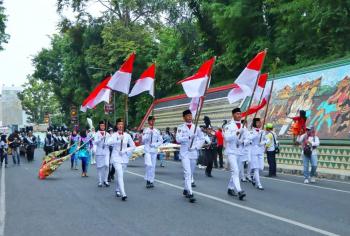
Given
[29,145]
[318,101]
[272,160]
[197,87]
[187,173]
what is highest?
[318,101]

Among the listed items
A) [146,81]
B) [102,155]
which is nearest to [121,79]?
[146,81]

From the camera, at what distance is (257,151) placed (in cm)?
1473

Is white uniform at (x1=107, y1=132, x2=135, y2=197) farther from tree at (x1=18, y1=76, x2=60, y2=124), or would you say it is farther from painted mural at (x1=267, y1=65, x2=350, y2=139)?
tree at (x1=18, y1=76, x2=60, y2=124)

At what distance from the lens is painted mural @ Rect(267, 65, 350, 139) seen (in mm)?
19906

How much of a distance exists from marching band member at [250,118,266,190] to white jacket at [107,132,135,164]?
3390 mm

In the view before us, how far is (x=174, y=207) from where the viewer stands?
1052 centimetres

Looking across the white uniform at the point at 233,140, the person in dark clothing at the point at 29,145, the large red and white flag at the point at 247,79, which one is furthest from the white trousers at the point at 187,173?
the person in dark clothing at the point at 29,145

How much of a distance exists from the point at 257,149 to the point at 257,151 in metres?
0.12

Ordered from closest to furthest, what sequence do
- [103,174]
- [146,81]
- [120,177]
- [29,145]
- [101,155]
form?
[120,177]
[103,174]
[101,155]
[146,81]
[29,145]

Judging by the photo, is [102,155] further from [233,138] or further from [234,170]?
[234,170]

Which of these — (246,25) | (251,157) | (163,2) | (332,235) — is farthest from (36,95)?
(332,235)

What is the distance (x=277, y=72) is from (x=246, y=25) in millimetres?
8012

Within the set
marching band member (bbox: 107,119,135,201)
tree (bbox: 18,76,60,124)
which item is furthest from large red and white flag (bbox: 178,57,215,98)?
tree (bbox: 18,76,60,124)

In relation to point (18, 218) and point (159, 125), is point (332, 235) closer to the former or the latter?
point (18, 218)
